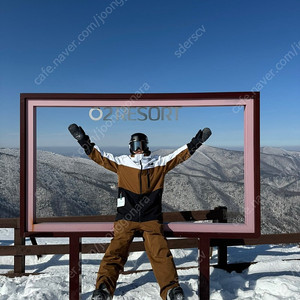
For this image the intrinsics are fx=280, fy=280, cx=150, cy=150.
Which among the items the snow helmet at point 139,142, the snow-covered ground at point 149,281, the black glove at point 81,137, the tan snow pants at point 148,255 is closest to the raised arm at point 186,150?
the snow helmet at point 139,142

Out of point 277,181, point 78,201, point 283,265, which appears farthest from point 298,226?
point 283,265

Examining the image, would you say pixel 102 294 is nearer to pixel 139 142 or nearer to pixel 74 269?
pixel 74 269

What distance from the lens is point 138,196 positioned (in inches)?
121

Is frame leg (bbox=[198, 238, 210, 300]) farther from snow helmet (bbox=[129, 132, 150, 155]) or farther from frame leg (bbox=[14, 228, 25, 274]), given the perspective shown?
frame leg (bbox=[14, 228, 25, 274])

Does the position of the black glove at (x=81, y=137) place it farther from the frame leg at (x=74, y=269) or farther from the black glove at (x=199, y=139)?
the black glove at (x=199, y=139)

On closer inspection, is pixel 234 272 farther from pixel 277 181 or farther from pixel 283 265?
pixel 277 181

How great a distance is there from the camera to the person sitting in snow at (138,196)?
289 centimetres

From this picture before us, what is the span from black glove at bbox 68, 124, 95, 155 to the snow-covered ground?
1727 mm

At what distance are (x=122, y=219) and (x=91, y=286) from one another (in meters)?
1.24

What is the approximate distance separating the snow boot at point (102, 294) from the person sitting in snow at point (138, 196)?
112 mm

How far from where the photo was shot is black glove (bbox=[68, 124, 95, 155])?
10.1 feet

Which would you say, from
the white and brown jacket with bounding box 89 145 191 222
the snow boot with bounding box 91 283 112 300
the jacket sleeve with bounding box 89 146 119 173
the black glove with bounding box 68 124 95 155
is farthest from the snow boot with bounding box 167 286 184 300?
the black glove with bounding box 68 124 95 155

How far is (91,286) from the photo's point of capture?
364 centimetres

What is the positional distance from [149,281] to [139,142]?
200 cm
